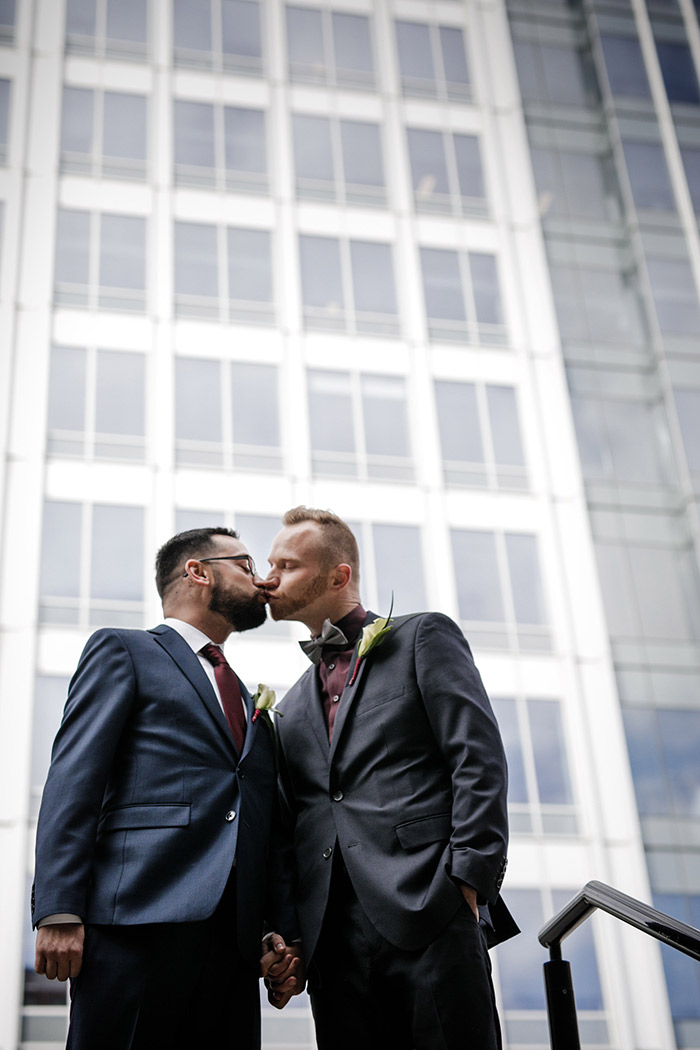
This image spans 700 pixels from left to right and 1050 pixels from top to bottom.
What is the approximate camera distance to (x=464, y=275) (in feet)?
62.6

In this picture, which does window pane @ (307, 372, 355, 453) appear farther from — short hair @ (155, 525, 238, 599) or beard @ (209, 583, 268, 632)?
beard @ (209, 583, 268, 632)

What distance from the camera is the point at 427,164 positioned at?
19891mm

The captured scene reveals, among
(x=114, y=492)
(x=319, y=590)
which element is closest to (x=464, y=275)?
(x=114, y=492)

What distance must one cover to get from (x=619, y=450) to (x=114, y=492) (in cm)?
762

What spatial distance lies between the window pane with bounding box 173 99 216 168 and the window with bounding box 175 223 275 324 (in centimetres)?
137

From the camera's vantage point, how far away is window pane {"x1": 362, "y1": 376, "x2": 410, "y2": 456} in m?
17.2

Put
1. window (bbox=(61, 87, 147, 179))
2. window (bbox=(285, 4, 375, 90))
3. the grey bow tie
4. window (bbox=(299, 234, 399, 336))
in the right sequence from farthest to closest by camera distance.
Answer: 1. window (bbox=(285, 4, 375, 90))
2. window (bbox=(61, 87, 147, 179))
3. window (bbox=(299, 234, 399, 336))
4. the grey bow tie

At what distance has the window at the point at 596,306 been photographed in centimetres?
1870

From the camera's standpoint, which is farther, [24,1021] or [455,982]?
[24,1021]

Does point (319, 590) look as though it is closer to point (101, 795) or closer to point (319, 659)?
point (319, 659)

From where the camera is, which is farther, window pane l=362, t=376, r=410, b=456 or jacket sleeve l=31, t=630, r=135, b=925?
window pane l=362, t=376, r=410, b=456

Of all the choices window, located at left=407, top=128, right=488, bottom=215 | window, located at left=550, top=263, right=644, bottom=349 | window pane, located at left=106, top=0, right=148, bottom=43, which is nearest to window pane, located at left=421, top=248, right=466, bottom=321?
window, located at left=407, top=128, right=488, bottom=215

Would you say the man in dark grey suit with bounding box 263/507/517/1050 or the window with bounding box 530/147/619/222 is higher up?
the window with bounding box 530/147/619/222

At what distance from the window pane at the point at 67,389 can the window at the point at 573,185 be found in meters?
8.37
